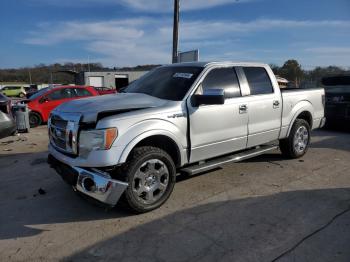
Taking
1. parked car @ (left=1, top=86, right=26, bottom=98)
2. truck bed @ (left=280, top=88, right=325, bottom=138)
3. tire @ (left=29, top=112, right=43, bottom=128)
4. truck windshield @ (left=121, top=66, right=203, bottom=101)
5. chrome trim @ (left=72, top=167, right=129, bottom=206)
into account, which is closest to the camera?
chrome trim @ (left=72, top=167, right=129, bottom=206)

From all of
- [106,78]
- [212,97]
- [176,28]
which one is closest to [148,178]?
[212,97]

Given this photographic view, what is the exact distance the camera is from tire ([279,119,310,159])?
21.7 ft

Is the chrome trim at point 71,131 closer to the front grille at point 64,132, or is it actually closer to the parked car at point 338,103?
the front grille at point 64,132

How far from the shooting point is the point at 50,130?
16.0 ft

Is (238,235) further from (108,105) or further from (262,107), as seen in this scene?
(262,107)

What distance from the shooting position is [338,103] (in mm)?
10234

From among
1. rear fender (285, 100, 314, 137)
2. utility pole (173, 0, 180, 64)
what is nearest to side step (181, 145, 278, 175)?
rear fender (285, 100, 314, 137)

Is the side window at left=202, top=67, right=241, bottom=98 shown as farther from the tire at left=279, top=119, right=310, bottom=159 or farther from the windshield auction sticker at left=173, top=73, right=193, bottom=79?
the tire at left=279, top=119, right=310, bottom=159

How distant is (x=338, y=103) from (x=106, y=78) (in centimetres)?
3898

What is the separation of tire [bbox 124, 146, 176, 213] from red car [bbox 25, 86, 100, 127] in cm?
998

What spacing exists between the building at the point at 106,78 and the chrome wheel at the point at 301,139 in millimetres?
37910

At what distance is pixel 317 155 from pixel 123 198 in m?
4.83

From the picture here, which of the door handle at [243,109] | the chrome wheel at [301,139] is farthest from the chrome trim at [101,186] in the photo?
the chrome wheel at [301,139]

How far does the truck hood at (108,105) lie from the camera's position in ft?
13.4
